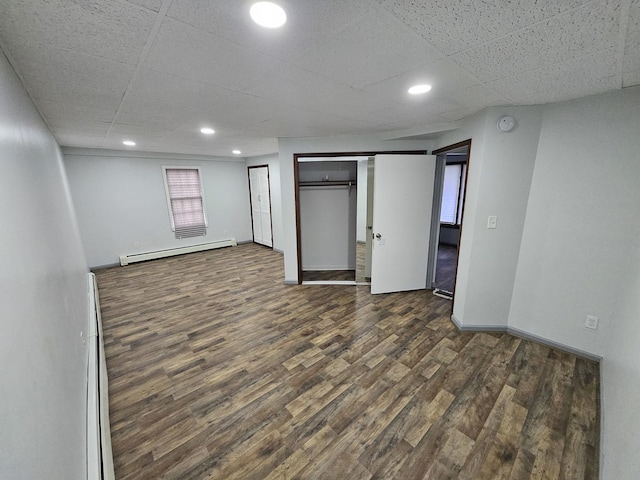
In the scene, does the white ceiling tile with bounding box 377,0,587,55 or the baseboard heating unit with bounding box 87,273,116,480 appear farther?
the baseboard heating unit with bounding box 87,273,116,480

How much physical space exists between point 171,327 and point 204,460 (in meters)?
1.80

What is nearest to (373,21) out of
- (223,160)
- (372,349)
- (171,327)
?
(372,349)

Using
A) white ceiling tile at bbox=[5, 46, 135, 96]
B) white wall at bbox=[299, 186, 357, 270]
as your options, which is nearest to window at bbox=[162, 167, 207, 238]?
white wall at bbox=[299, 186, 357, 270]

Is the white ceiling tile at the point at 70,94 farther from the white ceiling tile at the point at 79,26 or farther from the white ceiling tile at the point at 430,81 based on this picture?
the white ceiling tile at the point at 430,81

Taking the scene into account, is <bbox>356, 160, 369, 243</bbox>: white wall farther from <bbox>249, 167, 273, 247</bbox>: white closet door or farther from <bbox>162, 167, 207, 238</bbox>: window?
<bbox>162, 167, 207, 238</bbox>: window

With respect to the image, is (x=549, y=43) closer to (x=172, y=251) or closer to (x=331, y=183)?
(x=331, y=183)

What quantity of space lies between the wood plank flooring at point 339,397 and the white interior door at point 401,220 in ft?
1.76

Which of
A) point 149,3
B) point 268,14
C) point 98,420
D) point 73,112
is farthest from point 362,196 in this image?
point 98,420

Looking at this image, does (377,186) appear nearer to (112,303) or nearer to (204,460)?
(204,460)

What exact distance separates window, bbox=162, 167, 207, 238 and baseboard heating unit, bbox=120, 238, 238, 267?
313 mm

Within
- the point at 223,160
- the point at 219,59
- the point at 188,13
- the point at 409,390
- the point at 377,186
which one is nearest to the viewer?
the point at 188,13

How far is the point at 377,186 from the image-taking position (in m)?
3.34

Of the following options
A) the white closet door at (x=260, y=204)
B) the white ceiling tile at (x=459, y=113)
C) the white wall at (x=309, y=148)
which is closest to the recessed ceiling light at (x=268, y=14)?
the white ceiling tile at (x=459, y=113)

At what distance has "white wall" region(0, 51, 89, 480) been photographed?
630mm
